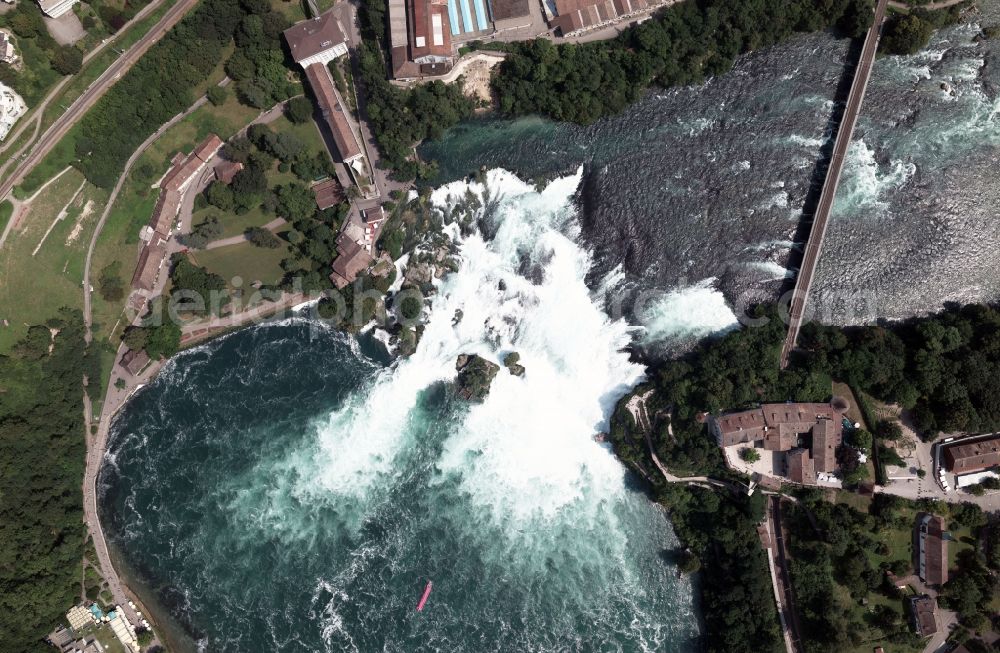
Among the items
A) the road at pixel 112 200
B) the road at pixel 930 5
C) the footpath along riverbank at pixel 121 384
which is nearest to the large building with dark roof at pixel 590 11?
the road at pixel 930 5

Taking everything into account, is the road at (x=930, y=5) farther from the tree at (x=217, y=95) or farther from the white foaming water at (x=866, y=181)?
the tree at (x=217, y=95)

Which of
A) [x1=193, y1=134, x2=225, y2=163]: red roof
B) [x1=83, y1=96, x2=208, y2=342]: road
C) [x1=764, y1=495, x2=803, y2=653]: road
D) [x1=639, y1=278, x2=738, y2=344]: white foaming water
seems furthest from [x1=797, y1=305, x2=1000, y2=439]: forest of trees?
[x1=83, y1=96, x2=208, y2=342]: road

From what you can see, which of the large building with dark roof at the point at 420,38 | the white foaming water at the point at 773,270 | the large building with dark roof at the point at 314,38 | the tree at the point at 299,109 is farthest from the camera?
the tree at the point at 299,109

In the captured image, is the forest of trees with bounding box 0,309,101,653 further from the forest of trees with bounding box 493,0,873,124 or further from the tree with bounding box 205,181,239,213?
the forest of trees with bounding box 493,0,873,124

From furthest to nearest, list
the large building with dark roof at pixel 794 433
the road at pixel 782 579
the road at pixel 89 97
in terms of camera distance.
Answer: the road at pixel 89 97 < the road at pixel 782 579 < the large building with dark roof at pixel 794 433

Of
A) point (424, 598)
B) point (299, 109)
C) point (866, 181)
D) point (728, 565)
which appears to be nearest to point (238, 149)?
point (299, 109)

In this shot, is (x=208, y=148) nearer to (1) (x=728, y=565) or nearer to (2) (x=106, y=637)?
(2) (x=106, y=637)

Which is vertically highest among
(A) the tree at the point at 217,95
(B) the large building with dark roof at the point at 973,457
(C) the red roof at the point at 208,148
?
(A) the tree at the point at 217,95
